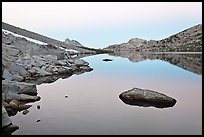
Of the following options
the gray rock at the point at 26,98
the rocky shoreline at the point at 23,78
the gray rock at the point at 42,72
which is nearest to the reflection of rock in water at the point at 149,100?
the gray rock at the point at 26,98

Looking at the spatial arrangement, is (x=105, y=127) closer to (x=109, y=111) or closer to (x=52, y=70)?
(x=109, y=111)

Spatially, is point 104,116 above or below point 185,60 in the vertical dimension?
above

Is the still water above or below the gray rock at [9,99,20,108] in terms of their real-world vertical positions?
below

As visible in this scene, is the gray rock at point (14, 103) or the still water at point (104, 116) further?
the gray rock at point (14, 103)

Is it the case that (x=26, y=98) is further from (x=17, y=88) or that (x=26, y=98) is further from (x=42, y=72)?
(x=42, y=72)

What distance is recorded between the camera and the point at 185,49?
593 ft

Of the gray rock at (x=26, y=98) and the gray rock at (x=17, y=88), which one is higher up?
the gray rock at (x=17, y=88)

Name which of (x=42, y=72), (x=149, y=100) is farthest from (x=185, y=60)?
(x=149, y=100)

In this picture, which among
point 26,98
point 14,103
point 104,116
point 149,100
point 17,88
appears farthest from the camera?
point 17,88

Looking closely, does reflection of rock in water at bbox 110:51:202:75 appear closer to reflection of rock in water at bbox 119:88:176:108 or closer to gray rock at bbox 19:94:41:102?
reflection of rock in water at bbox 119:88:176:108

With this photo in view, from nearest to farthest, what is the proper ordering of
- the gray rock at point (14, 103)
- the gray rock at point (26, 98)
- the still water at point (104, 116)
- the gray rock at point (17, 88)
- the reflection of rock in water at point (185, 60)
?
the still water at point (104, 116), the gray rock at point (14, 103), the gray rock at point (17, 88), the gray rock at point (26, 98), the reflection of rock in water at point (185, 60)

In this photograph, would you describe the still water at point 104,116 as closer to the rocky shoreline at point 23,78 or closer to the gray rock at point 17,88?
the rocky shoreline at point 23,78

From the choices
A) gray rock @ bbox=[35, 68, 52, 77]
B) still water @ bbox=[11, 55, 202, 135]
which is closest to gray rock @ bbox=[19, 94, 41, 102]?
still water @ bbox=[11, 55, 202, 135]

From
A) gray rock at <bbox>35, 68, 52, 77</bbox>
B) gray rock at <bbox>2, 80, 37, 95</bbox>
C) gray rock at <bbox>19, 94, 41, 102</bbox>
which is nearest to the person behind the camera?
gray rock at <bbox>2, 80, 37, 95</bbox>
